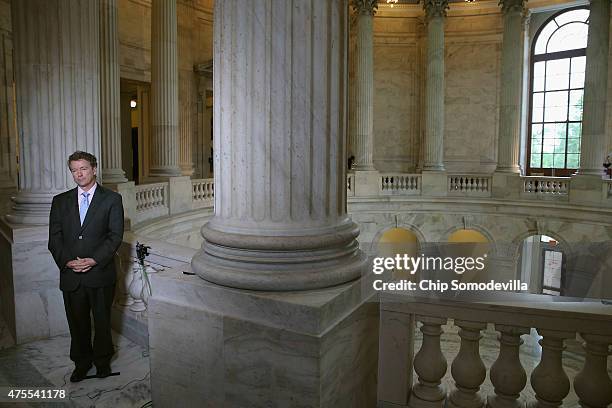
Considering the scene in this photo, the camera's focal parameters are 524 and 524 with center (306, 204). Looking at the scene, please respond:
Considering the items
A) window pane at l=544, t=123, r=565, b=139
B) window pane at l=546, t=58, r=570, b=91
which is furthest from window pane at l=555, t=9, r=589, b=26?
window pane at l=544, t=123, r=565, b=139

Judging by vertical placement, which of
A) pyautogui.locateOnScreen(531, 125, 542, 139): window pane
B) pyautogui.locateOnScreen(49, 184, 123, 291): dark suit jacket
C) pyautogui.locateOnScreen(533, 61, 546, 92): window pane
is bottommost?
pyautogui.locateOnScreen(49, 184, 123, 291): dark suit jacket

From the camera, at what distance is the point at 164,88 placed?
16.2 metres

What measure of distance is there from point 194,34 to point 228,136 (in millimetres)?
20425

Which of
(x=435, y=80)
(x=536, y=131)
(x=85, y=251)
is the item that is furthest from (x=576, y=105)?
(x=85, y=251)

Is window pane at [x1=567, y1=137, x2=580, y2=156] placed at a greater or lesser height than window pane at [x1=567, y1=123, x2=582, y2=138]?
lesser

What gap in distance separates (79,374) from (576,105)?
84.3 feet

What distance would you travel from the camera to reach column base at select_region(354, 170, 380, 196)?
21.9m

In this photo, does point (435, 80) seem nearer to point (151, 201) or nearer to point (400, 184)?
point (400, 184)

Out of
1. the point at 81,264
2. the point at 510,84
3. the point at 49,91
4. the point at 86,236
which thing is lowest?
the point at 81,264

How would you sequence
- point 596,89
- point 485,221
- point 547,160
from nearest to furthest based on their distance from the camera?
point 596,89 < point 485,221 < point 547,160

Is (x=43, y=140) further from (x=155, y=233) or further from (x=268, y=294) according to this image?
(x=155, y=233)

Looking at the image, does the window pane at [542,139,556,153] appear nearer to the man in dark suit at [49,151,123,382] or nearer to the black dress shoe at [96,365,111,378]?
the man in dark suit at [49,151,123,382]

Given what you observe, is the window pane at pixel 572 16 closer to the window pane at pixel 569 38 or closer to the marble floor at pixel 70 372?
the window pane at pixel 569 38

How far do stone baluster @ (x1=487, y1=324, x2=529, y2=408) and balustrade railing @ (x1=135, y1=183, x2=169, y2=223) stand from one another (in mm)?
10360
